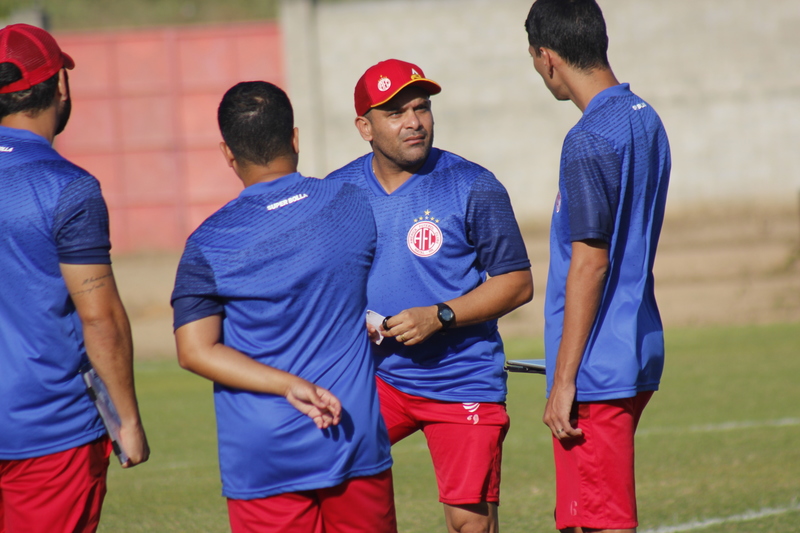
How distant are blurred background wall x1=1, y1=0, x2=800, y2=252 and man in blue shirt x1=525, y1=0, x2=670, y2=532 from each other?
14276mm

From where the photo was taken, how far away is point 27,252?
2.99 m

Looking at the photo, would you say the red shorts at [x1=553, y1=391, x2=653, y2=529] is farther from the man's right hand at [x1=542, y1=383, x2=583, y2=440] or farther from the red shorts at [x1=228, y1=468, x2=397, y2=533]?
the red shorts at [x1=228, y1=468, x2=397, y2=533]

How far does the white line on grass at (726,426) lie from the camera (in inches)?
281

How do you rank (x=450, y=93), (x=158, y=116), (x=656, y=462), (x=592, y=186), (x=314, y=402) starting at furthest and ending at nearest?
(x=158, y=116) → (x=450, y=93) → (x=656, y=462) → (x=592, y=186) → (x=314, y=402)

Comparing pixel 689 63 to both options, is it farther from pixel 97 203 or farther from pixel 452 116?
pixel 97 203

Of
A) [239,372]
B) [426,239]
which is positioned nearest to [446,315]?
[426,239]

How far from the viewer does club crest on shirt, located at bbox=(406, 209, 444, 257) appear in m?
4.00

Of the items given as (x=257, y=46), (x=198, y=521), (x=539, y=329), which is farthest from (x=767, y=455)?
(x=257, y=46)

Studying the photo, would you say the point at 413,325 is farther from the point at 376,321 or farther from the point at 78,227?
the point at 78,227


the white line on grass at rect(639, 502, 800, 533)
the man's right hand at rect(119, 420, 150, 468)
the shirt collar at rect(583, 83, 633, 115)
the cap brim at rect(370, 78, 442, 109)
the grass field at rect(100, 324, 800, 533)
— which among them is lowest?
the grass field at rect(100, 324, 800, 533)

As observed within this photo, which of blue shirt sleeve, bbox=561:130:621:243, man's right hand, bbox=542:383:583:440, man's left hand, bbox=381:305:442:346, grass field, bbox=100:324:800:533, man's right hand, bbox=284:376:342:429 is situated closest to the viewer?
man's right hand, bbox=284:376:342:429

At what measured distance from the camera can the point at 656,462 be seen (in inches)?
252

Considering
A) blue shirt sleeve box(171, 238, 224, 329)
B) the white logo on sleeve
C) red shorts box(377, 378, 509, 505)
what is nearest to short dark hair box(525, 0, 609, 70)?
the white logo on sleeve

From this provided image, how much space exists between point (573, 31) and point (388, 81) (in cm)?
99
